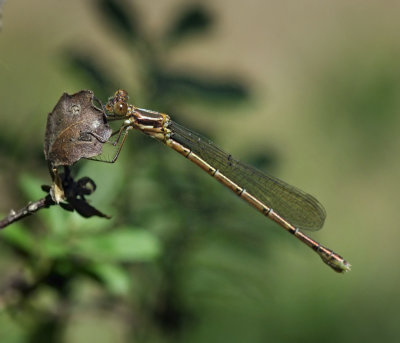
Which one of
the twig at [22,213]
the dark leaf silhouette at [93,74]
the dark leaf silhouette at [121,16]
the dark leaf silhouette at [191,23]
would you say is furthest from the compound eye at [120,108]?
the twig at [22,213]

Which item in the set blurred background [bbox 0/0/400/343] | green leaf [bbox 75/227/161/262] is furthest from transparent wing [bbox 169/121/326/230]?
green leaf [bbox 75/227/161/262]

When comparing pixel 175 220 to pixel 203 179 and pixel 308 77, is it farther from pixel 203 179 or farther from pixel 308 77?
pixel 308 77

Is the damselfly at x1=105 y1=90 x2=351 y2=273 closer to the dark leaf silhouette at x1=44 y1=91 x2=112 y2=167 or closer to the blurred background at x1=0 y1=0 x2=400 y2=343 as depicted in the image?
the blurred background at x1=0 y1=0 x2=400 y2=343

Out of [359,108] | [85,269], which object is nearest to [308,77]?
[359,108]

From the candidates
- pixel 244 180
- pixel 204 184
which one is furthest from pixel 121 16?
pixel 244 180

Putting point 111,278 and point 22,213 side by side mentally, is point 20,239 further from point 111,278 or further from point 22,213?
point 22,213

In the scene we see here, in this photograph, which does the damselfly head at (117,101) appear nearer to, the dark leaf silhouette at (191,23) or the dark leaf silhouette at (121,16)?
the dark leaf silhouette at (121,16)
